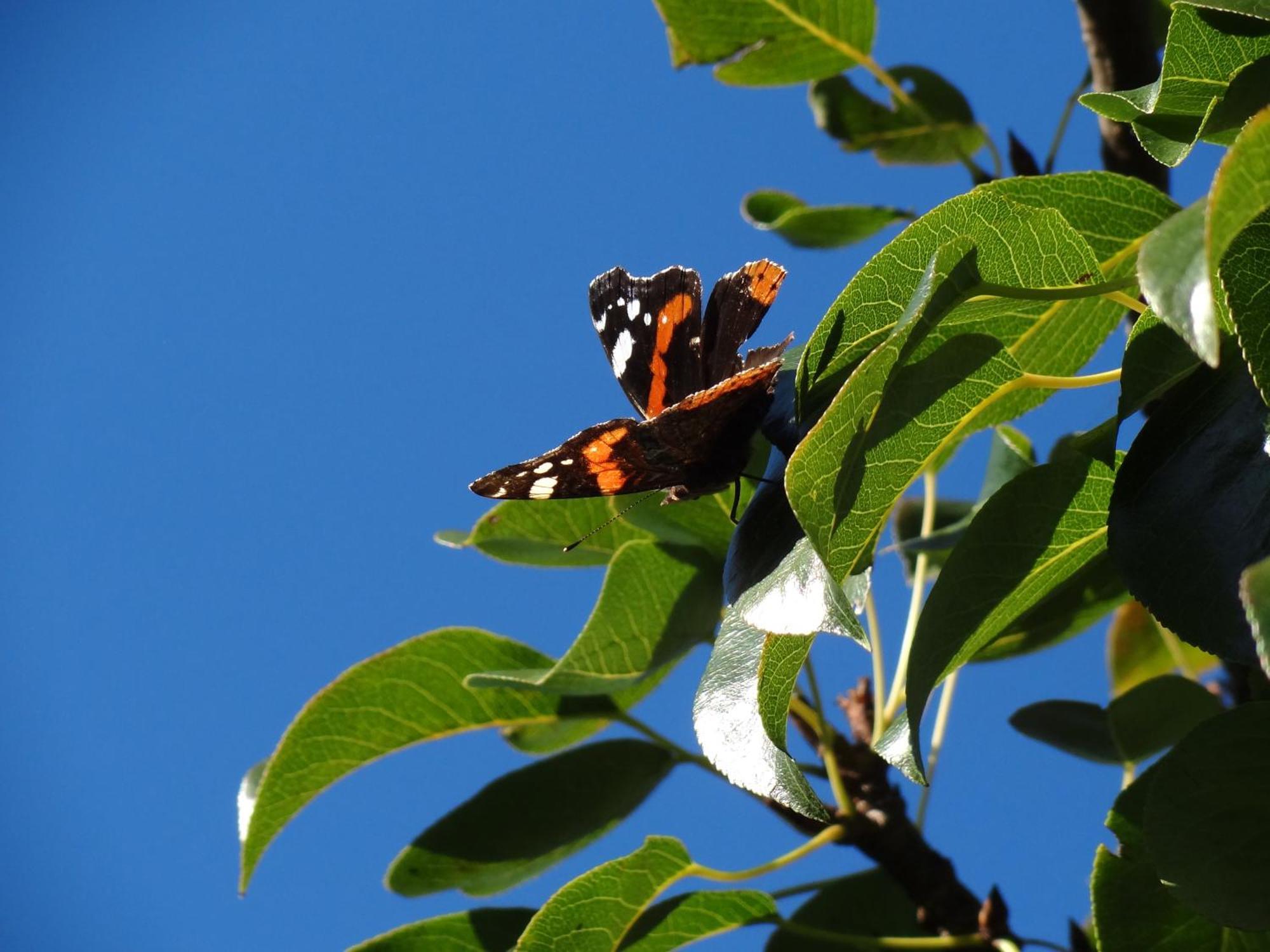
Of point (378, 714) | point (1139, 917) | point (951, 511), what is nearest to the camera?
point (1139, 917)

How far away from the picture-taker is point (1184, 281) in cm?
48

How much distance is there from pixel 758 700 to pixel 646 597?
1.27 ft

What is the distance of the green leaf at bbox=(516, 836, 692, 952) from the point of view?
1065 millimetres

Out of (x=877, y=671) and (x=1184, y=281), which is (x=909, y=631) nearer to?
(x=877, y=671)

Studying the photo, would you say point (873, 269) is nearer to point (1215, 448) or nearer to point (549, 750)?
point (1215, 448)

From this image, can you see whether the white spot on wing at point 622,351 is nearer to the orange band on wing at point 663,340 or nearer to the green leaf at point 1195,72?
the orange band on wing at point 663,340

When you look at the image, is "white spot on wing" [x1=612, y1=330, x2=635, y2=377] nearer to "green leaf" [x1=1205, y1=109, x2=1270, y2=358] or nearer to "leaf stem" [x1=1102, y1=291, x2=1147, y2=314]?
"leaf stem" [x1=1102, y1=291, x2=1147, y2=314]

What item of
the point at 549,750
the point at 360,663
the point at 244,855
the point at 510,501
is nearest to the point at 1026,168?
the point at 510,501

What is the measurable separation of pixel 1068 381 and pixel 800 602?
0.31m

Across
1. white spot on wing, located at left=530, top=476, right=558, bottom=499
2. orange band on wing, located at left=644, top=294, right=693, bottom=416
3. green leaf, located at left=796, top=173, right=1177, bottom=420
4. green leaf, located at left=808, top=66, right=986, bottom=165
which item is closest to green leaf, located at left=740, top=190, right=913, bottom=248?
green leaf, located at left=808, top=66, right=986, bottom=165

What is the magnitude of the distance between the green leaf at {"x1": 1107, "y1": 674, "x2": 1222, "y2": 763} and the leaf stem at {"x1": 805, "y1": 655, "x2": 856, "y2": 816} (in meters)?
0.30

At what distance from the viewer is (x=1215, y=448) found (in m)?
0.70

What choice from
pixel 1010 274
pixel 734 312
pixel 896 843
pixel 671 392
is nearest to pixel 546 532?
pixel 671 392

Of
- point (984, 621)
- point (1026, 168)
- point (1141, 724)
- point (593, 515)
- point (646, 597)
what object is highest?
point (1026, 168)
